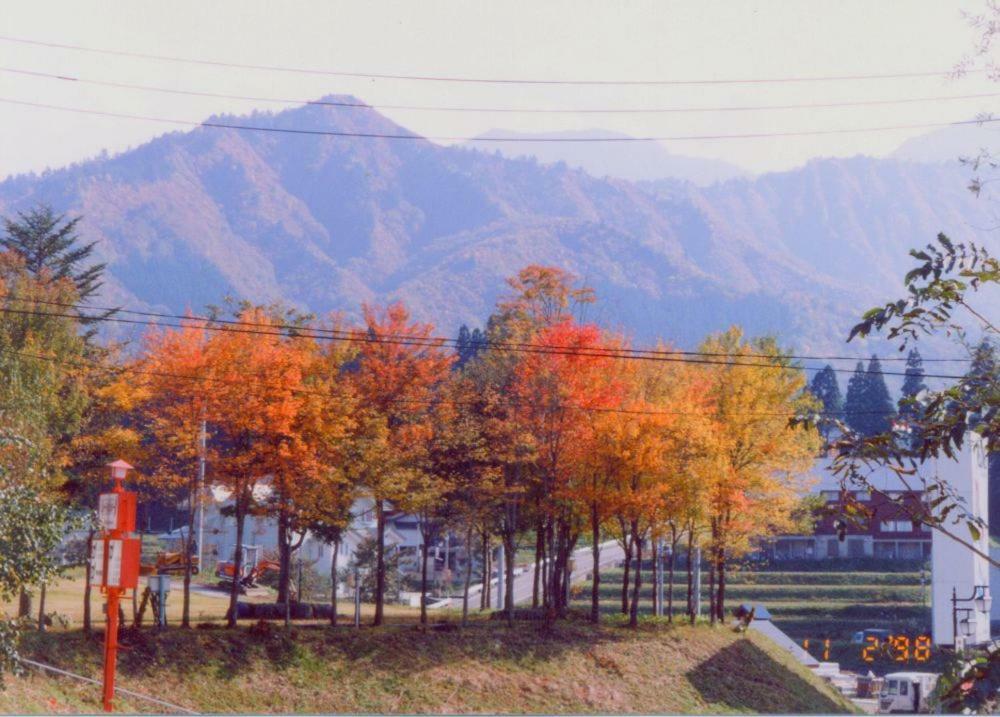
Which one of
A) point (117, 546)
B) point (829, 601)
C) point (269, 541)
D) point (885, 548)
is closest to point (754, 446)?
point (117, 546)

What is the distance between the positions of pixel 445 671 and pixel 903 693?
59.2ft

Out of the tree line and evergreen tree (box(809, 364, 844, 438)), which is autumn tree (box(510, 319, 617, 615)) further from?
evergreen tree (box(809, 364, 844, 438))

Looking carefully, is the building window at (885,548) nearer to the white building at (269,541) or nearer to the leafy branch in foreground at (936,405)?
the white building at (269,541)

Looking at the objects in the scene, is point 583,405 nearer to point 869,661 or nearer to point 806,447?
point 806,447

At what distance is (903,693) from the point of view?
40.2m

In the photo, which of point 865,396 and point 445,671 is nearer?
point 445,671

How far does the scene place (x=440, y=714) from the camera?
93.0 ft

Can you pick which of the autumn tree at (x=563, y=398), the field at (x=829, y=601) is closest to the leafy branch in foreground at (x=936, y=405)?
the autumn tree at (x=563, y=398)

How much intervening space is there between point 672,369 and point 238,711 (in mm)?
18406

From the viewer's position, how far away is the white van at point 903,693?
39.4 meters

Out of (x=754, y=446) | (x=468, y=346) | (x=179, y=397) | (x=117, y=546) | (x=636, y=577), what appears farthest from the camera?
(x=468, y=346)

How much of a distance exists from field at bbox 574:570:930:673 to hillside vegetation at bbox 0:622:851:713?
1425 cm

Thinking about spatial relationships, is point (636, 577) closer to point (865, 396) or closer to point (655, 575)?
point (655, 575)

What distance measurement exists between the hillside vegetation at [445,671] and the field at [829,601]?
1425 cm
